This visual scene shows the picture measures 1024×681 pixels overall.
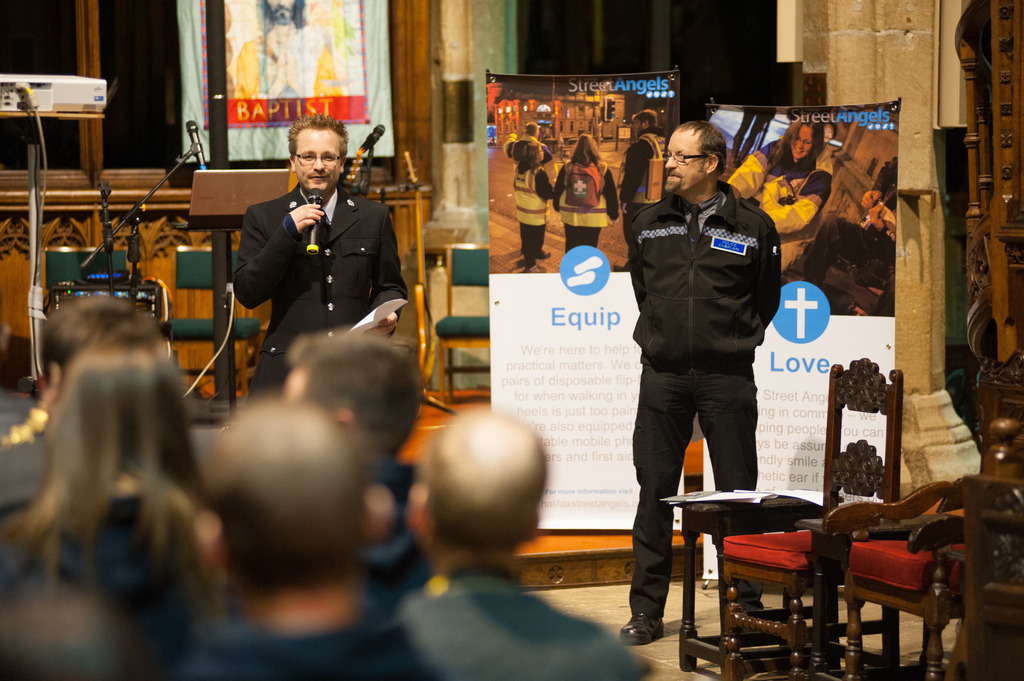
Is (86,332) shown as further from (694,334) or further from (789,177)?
(789,177)

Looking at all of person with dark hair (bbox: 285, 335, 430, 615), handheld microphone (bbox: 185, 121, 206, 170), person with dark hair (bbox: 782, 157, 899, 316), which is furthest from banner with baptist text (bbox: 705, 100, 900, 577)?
person with dark hair (bbox: 285, 335, 430, 615)

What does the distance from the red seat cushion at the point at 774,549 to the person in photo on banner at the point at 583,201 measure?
1.71 metres

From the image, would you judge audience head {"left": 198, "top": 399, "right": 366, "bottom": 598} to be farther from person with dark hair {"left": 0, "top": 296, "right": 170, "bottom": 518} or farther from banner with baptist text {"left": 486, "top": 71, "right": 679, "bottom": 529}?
banner with baptist text {"left": 486, "top": 71, "right": 679, "bottom": 529}

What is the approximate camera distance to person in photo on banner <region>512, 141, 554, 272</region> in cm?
536

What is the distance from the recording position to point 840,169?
5215 mm

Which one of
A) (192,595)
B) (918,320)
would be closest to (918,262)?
(918,320)

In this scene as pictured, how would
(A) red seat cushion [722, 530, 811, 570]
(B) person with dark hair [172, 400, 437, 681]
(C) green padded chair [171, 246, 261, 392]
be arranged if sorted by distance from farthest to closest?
(C) green padded chair [171, 246, 261, 392] → (A) red seat cushion [722, 530, 811, 570] → (B) person with dark hair [172, 400, 437, 681]

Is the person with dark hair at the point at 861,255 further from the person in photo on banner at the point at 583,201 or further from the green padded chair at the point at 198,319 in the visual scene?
the green padded chair at the point at 198,319

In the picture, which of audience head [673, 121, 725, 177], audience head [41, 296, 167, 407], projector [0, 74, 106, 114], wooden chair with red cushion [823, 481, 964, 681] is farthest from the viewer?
projector [0, 74, 106, 114]

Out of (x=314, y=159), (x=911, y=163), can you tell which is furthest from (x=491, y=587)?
(x=911, y=163)

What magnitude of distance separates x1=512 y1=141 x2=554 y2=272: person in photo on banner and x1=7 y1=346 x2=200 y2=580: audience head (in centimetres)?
376

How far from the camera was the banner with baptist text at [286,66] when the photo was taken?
8.20 meters

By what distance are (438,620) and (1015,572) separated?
140 cm

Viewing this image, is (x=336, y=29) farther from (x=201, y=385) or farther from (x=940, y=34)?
(x=940, y=34)
